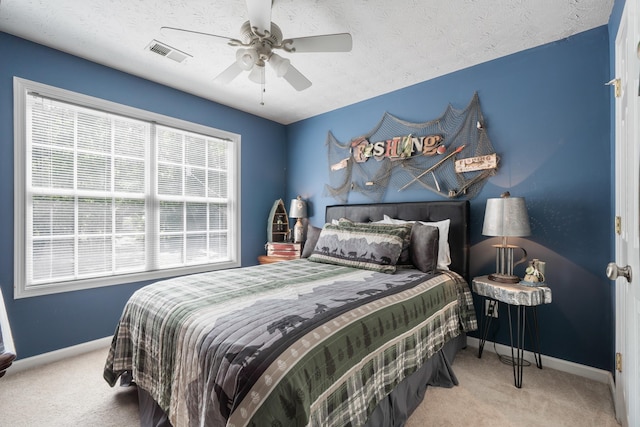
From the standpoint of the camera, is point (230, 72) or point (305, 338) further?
point (230, 72)

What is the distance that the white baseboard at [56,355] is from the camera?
2.25 meters

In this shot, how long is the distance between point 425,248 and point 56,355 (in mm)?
3243

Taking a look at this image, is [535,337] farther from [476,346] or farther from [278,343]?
[278,343]

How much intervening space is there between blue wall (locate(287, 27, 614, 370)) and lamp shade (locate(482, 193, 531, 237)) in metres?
0.38

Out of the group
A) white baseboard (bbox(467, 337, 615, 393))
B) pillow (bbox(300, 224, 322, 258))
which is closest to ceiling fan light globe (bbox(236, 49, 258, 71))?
pillow (bbox(300, 224, 322, 258))

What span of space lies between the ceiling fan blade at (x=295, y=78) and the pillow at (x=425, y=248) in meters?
1.53

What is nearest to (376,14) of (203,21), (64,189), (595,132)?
(203,21)

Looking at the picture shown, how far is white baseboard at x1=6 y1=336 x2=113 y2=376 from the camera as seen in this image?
225 centimetres

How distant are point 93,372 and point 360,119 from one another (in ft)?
11.8

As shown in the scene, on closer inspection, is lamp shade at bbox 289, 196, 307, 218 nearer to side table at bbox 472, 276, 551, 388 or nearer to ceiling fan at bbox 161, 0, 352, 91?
ceiling fan at bbox 161, 0, 352, 91

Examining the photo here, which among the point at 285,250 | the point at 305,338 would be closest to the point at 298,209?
the point at 285,250

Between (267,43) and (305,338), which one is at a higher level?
(267,43)

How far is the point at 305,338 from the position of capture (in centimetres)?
114

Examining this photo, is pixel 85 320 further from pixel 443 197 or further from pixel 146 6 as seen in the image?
pixel 443 197
